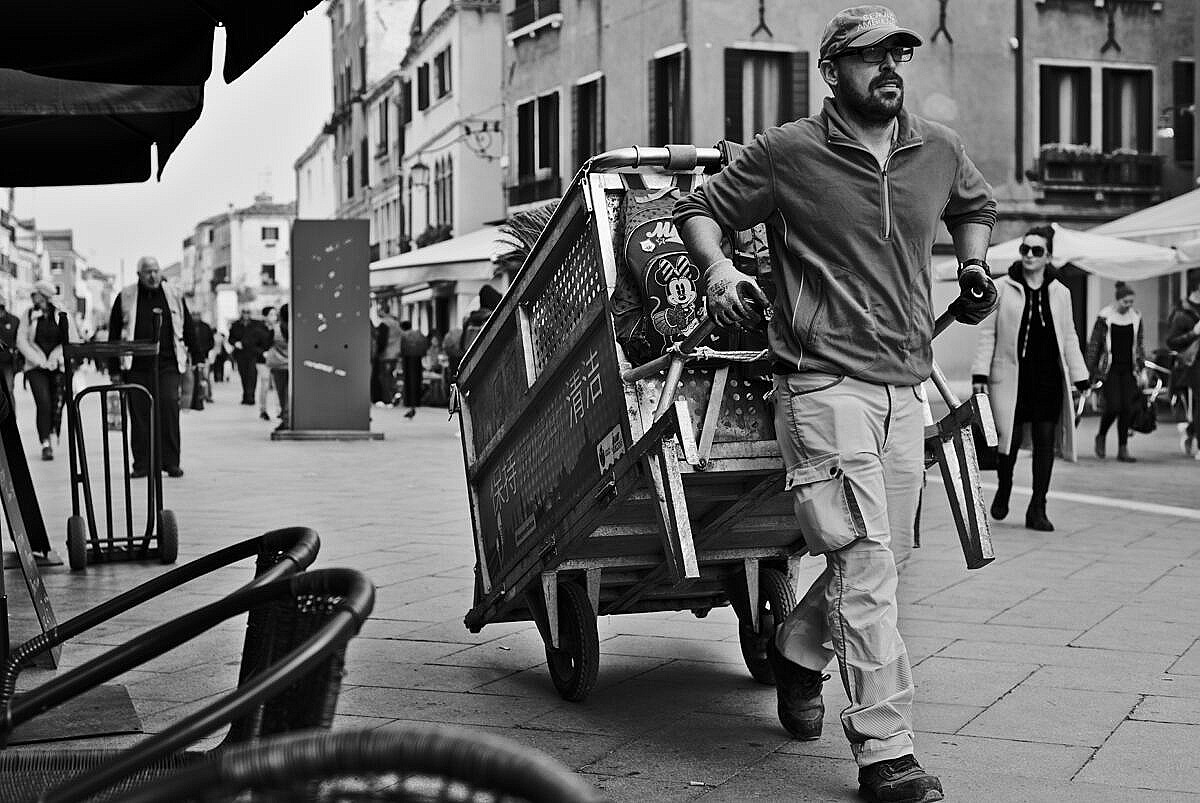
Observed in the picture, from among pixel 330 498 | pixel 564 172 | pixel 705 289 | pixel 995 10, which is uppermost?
pixel 995 10

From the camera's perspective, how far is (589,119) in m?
33.4

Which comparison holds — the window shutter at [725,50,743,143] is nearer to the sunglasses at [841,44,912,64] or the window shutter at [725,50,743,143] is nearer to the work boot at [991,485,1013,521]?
the work boot at [991,485,1013,521]

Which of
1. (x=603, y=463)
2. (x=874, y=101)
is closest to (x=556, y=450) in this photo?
(x=603, y=463)

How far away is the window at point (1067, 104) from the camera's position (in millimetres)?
30359

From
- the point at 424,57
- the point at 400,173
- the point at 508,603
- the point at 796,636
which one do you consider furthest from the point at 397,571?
the point at 400,173

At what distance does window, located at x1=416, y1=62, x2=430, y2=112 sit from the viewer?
157ft

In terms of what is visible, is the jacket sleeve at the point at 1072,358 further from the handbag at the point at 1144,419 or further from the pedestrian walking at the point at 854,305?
the handbag at the point at 1144,419

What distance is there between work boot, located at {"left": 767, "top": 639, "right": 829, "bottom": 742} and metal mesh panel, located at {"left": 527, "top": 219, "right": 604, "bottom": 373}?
3.78ft

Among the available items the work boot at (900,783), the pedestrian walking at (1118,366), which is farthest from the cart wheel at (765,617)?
the pedestrian walking at (1118,366)

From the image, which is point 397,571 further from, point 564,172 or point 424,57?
point 424,57

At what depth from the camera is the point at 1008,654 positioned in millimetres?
6543

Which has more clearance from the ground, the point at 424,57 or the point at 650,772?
the point at 424,57

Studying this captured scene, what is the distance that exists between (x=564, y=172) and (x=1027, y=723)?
29851 mm

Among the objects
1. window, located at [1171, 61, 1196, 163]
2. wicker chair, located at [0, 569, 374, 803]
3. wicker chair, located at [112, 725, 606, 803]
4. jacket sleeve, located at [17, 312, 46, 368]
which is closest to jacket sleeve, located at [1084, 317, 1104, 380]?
jacket sleeve, located at [17, 312, 46, 368]
